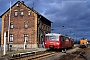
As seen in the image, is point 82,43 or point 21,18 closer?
point 21,18

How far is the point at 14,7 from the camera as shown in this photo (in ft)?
187

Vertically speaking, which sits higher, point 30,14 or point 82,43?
point 30,14

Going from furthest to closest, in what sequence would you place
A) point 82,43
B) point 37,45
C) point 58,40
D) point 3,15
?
point 82,43, point 3,15, point 37,45, point 58,40

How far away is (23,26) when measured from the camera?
5644cm

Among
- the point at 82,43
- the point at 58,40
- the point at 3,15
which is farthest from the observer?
the point at 82,43

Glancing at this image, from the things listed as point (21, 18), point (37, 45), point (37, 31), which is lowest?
point (37, 45)

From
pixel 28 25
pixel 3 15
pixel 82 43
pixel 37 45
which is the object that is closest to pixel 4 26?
pixel 3 15

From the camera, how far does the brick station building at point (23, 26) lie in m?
54.8

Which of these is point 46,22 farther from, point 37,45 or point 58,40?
point 58,40

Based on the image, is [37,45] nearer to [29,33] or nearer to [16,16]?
[29,33]

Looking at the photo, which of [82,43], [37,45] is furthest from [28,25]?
[82,43]

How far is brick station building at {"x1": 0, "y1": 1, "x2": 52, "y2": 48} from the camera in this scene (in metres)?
54.8

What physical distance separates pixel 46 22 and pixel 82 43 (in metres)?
13.1

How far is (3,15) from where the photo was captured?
2271 inches
